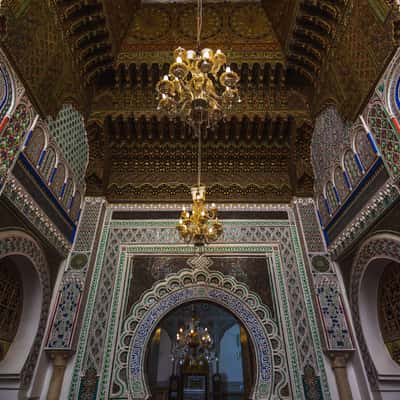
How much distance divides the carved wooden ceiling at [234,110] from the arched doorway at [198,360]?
14.0 ft

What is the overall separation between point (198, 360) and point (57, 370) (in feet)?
18.4

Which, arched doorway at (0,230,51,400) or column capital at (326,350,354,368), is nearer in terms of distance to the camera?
arched doorway at (0,230,51,400)

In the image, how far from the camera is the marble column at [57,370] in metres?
3.58

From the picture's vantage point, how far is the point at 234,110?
5.01 metres

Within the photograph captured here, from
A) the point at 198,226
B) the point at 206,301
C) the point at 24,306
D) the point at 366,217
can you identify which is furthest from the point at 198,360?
the point at 366,217

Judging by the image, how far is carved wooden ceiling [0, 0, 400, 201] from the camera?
4.23m

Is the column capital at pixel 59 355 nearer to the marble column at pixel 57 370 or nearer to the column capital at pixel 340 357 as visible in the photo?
the marble column at pixel 57 370

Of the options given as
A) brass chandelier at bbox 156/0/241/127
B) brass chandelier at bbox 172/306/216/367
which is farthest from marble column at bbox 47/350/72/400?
brass chandelier at bbox 172/306/216/367

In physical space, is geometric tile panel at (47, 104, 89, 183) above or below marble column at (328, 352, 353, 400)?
above

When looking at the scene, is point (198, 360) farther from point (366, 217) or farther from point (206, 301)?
point (366, 217)

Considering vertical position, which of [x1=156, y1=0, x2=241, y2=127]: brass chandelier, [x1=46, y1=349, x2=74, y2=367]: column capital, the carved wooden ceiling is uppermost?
the carved wooden ceiling

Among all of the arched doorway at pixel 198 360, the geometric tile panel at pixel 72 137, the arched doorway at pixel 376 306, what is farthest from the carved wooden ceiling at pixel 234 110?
the arched doorway at pixel 198 360

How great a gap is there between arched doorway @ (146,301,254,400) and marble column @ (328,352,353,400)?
4336 mm

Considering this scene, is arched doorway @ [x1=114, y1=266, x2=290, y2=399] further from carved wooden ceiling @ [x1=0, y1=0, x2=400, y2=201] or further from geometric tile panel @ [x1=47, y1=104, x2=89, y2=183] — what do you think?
geometric tile panel @ [x1=47, y1=104, x2=89, y2=183]
